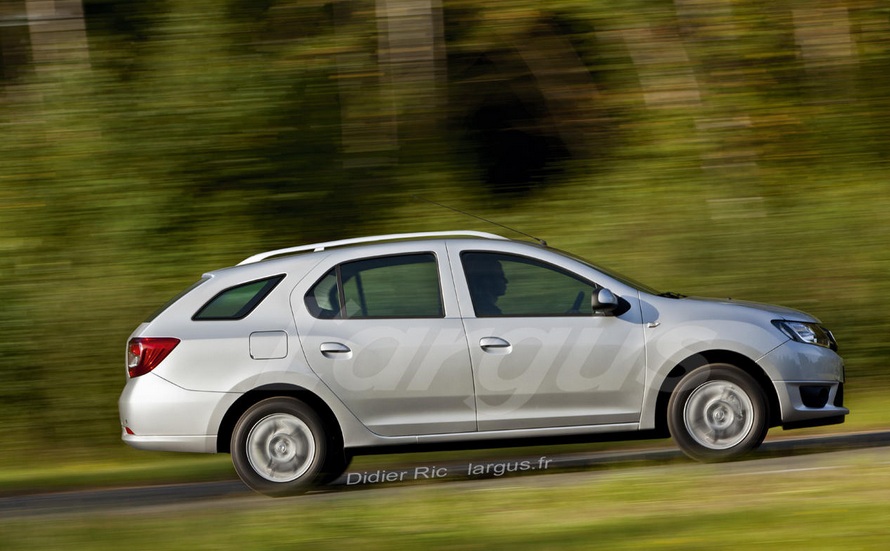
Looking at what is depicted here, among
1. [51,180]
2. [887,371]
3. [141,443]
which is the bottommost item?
[887,371]

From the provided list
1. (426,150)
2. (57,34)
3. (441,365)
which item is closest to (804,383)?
(441,365)

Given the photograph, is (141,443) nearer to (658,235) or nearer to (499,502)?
(499,502)

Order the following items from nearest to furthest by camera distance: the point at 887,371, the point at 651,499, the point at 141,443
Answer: the point at 651,499
the point at 141,443
the point at 887,371

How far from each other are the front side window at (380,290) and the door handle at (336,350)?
21 centimetres

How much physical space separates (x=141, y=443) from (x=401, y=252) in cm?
203

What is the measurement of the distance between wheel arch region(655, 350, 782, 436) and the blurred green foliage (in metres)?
4.16

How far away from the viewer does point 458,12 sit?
13.7 m

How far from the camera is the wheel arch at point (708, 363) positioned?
7316mm

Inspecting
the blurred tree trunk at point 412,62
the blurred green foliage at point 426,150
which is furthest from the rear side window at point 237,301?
the blurred tree trunk at point 412,62

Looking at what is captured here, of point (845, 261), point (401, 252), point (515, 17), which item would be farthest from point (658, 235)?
point (401, 252)

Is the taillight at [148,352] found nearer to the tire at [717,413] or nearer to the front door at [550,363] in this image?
the front door at [550,363]

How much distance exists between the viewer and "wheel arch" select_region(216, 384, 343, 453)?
23.5ft

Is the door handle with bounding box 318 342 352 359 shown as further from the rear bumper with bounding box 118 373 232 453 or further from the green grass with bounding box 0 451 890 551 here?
the green grass with bounding box 0 451 890 551

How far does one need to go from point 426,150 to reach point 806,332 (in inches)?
248
